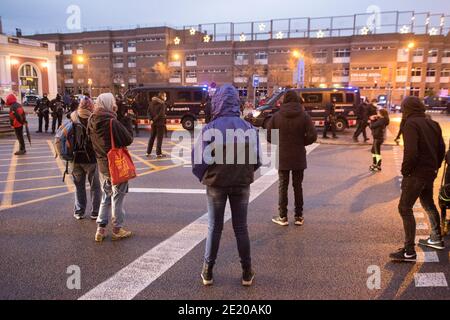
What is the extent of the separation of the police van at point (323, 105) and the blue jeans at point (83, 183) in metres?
15.6

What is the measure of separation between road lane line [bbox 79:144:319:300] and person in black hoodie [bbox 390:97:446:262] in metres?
2.56

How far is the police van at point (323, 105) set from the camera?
825 inches

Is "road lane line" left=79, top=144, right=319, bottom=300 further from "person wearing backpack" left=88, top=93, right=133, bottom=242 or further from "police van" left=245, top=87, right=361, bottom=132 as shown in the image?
"police van" left=245, top=87, right=361, bottom=132

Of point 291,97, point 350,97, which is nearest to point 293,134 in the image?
point 291,97

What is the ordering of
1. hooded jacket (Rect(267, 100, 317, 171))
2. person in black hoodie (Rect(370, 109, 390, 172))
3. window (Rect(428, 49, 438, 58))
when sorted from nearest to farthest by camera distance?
1. hooded jacket (Rect(267, 100, 317, 171))
2. person in black hoodie (Rect(370, 109, 390, 172))
3. window (Rect(428, 49, 438, 58))

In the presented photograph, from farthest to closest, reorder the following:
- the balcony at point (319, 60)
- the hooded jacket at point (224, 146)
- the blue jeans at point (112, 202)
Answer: the balcony at point (319, 60) → the blue jeans at point (112, 202) → the hooded jacket at point (224, 146)

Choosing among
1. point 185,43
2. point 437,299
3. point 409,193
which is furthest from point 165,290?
point 185,43

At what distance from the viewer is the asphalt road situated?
Answer: 397cm

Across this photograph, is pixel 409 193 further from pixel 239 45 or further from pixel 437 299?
pixel 239 45

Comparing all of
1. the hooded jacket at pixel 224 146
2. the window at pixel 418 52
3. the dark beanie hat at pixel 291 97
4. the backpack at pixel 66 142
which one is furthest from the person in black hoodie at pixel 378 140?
the window at pixel 418 52

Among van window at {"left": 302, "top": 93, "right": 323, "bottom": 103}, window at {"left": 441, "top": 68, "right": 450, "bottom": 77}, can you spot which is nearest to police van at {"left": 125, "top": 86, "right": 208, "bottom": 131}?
van window at {"left": 302, "top": 93, "right": 323, "bottom": 103}

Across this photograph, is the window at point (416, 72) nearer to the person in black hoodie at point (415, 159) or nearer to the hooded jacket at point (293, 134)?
the hooded jacket at point (293, 134)

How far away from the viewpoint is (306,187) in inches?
336
